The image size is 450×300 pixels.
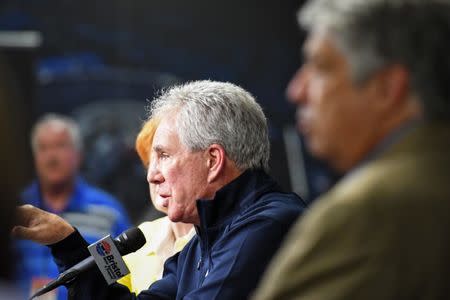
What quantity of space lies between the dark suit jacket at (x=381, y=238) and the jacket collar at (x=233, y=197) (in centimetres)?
153

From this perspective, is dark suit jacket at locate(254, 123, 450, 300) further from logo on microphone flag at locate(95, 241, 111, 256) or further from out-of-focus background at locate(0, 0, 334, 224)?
out-of-focus background at locate(0, 0, 334, 224)

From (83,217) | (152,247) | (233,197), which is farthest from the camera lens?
(83,217)

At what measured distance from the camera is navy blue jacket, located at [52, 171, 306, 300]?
3.08 meters

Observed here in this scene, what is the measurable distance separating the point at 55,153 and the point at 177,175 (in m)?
3.75

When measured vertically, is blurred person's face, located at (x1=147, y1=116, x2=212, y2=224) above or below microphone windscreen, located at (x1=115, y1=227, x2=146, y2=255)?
above

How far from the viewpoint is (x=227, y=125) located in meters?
3.46

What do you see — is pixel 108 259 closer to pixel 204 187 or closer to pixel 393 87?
pixel 204 187

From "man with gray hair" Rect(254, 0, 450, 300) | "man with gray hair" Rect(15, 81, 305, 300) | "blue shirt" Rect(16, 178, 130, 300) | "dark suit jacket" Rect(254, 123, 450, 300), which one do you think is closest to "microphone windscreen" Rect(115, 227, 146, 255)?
"man with gray hair" Rect(15, 81, 305, 300)

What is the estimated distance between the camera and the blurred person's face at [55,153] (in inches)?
277

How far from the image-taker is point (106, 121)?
705cm

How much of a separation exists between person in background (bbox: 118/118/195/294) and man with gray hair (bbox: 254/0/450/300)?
79.7 inches

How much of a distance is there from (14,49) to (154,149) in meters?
2.96

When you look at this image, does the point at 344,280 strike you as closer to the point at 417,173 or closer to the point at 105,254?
the point at 417,173

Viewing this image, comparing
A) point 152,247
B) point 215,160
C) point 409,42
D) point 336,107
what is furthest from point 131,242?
point 409,42
